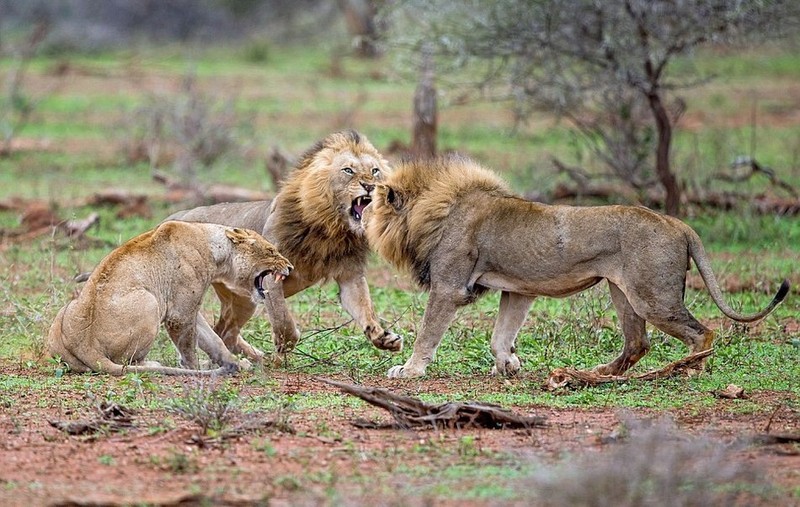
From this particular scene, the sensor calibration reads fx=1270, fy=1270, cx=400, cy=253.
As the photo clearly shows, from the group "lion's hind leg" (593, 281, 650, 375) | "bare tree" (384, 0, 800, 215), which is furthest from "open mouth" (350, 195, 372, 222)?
"bare tree" (384, 0, 800, 215)

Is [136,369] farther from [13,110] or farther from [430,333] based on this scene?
[13,110]

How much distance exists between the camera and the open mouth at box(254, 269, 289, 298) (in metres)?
7.76

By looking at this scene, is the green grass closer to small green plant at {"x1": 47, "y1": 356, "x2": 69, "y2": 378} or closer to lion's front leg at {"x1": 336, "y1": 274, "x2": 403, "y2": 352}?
small green plant at {"x1": 47, "y1": 356, "x2": 69, "y2": 378}

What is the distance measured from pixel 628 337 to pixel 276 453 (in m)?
2.73

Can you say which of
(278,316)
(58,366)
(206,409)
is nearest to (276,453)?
(206,409)

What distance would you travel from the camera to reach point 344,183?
8.24m

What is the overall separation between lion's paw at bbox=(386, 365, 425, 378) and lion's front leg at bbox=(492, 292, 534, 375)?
1.51ft

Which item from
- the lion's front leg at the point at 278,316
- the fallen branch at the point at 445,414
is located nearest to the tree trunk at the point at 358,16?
the lion's front leg at the point at 278,316

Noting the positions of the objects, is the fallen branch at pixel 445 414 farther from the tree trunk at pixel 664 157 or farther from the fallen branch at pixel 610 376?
the tree trunk at pixel 664 157

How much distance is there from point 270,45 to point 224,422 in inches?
1045

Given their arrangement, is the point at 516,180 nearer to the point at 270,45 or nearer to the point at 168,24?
the point at 270,45

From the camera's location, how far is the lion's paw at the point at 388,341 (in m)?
7.82

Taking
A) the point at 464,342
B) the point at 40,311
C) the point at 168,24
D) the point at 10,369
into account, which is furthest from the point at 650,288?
the point at 168,24

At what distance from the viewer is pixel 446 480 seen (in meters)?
5.00
